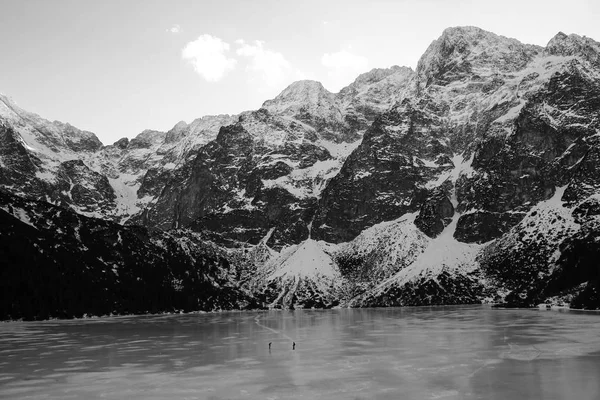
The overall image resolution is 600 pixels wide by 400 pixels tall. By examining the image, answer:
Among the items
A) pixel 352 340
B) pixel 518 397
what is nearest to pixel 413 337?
pixel 352 340

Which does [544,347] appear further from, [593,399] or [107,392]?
[107,392]

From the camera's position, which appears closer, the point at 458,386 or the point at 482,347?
the point at 458,386

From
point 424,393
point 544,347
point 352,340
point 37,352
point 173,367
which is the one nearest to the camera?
point 424,393

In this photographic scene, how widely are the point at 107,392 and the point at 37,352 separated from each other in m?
38.9

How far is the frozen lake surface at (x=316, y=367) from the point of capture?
5297 centimetres

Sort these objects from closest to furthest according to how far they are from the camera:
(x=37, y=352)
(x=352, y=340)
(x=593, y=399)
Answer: (x=593, y=399) → (x=37, y=352) → (x=352, y=340)

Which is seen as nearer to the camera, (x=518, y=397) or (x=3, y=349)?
(x=518, y=397)

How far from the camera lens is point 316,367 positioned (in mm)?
67938

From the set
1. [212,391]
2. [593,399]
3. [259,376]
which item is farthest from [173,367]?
[593,399]

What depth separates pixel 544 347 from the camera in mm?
79875

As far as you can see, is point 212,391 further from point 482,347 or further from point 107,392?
point 482,347

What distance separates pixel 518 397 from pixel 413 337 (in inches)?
2161

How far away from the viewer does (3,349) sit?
91.9 metres

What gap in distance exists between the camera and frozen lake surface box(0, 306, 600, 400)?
5297 centimetres
